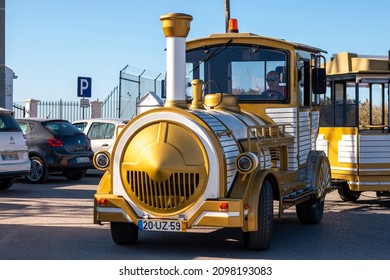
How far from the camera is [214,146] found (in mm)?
8852

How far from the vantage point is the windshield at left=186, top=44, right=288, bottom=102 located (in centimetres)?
1120

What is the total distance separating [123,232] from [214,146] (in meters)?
1.67

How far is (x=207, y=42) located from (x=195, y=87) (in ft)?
3.25

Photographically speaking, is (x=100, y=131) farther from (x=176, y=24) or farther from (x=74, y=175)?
(x=176, y=24)

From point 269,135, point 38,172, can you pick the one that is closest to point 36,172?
point 38,172

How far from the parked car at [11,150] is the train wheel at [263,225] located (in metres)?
Result: 7.58

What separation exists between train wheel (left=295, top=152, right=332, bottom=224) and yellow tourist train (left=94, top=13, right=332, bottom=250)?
0.80ft

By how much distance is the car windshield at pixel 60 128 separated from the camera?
19156mm

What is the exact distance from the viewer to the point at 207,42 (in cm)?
1132

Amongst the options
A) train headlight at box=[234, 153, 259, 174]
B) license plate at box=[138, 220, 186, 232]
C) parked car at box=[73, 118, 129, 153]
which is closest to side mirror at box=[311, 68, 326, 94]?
train headlight at box=[234, 153, 259, 174]

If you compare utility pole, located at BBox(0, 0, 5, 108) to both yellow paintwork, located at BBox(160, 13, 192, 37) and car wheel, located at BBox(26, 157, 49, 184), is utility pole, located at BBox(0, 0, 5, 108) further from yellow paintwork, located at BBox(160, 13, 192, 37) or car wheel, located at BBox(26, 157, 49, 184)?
yellow paintwork, located at BBox(160, 13, 192, 37)

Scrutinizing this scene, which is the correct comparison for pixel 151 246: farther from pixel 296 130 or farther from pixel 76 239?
pixel 296 130

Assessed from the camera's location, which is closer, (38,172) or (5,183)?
(5,183)
